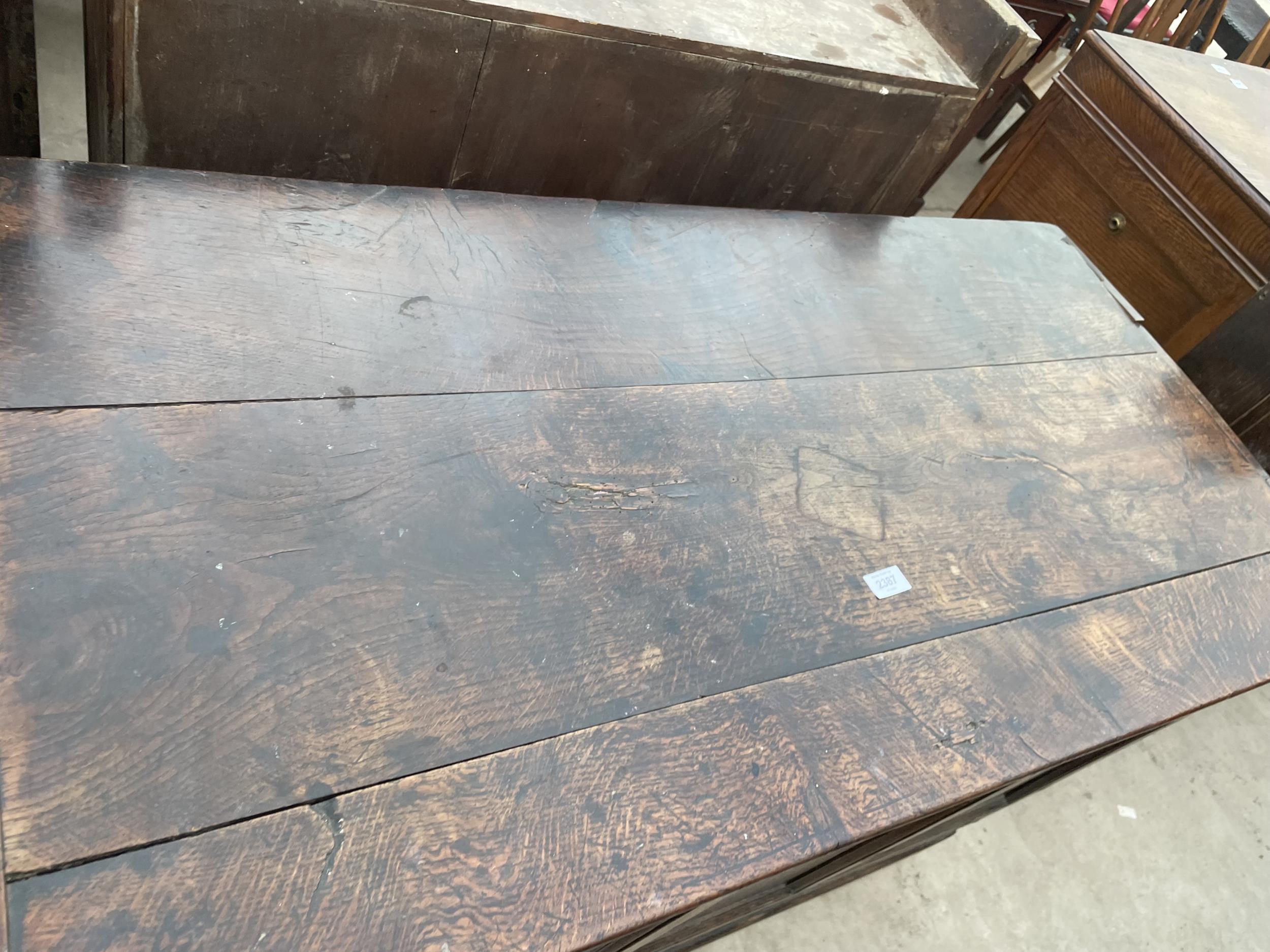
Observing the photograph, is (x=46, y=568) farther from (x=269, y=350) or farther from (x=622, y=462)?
(x=622, y=462)

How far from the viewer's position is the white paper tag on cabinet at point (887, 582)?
0.91 metres

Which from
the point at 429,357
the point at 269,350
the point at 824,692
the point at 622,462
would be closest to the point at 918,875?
the point at 824,692

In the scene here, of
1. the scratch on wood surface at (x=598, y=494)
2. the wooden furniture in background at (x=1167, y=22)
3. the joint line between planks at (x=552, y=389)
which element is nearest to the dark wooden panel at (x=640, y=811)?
the scratch on wood surface at (x=598, y=494)

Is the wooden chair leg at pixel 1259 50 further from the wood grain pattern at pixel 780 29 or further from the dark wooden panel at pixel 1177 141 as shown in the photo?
the wood grain pattern at pixel 780 29

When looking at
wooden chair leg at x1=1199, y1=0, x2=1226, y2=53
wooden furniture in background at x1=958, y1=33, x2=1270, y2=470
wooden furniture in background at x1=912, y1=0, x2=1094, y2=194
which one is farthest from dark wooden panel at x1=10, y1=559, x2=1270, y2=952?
wooden chair leg at x1=1199, y1=0, x2=1226, y2=53

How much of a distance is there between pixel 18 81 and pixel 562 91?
61cm

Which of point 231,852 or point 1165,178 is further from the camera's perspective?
point 1165,178

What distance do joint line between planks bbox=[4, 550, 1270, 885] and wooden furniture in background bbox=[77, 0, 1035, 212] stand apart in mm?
762

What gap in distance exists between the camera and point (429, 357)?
0.89 meters

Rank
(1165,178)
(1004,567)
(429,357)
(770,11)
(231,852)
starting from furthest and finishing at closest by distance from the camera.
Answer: (1165,178) → (770,11) → (1004,567) → (429,357) → (231,852)

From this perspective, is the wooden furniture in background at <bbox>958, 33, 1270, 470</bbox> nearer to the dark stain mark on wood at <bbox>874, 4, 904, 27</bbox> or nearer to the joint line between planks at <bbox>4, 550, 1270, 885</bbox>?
the dark stain mark on wood at <bbox>874, 4, 904, 27</bbox>

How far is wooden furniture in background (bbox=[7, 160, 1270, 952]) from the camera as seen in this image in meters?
0.60

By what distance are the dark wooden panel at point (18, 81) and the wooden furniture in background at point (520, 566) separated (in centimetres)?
30

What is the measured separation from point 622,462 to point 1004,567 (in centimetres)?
41
